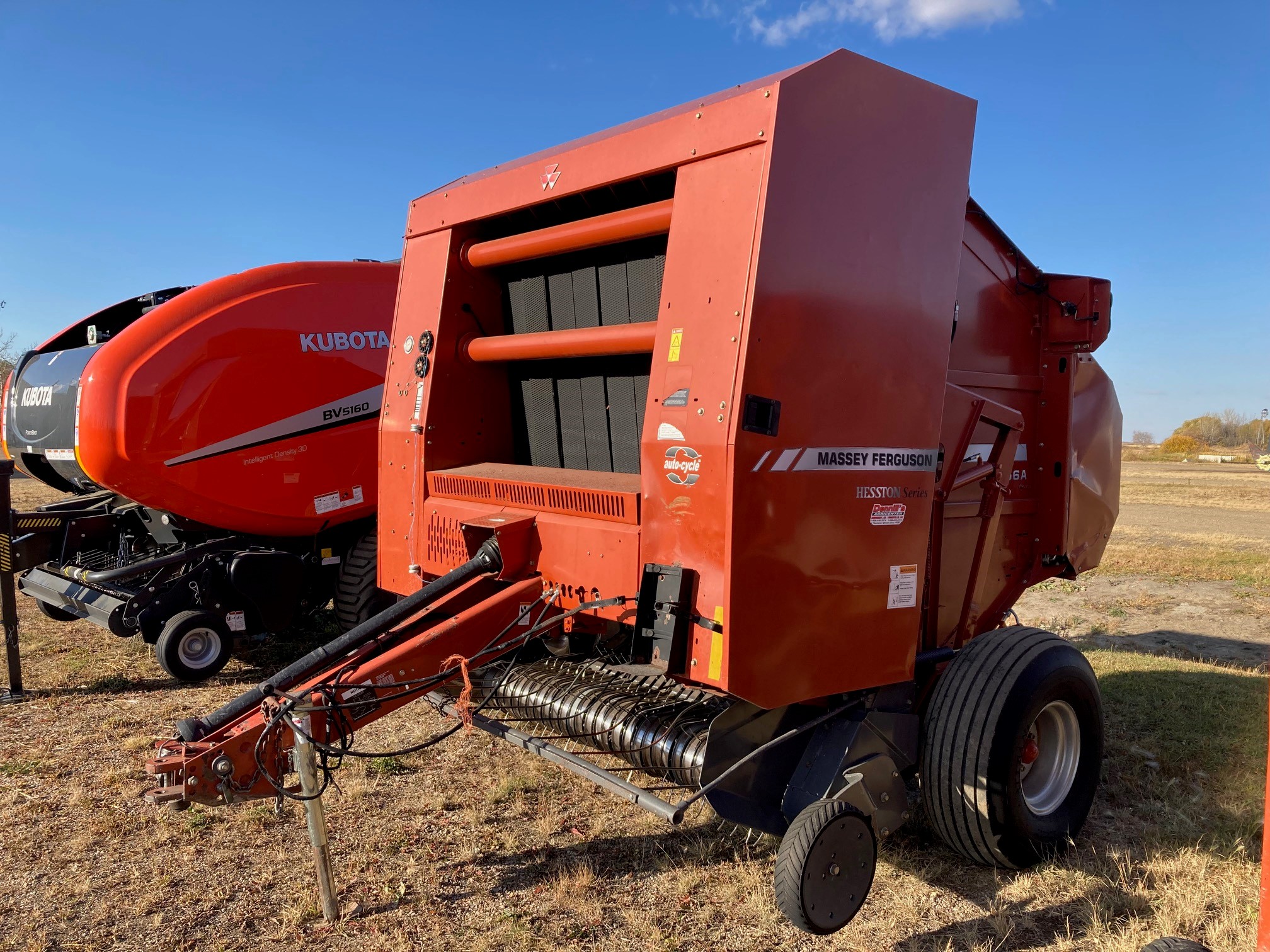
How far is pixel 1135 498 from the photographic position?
2783 cm

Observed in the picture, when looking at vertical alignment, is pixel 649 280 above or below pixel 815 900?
above

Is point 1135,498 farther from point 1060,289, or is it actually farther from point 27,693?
point 27,693

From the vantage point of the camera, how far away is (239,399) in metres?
6.59

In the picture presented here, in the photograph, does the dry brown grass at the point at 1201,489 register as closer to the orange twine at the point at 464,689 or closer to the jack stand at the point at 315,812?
the orange twine at the point at 464,689

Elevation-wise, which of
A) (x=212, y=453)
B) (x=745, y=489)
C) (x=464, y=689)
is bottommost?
(x=464, y=689)

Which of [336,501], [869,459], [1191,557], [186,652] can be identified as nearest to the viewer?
[869,459]

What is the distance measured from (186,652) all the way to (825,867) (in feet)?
16.5

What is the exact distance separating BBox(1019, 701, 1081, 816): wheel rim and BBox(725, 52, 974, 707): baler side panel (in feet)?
3.02

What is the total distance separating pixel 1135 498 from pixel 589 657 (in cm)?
2783

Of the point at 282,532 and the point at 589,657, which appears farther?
the point at 282,532

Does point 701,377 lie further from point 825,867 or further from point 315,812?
point 315,812

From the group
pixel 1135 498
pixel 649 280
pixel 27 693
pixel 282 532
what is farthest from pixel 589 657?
pixel 1135 498

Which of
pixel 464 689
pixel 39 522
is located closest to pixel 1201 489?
pixel 39 522

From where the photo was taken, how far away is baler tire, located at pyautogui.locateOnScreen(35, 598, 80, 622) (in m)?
7.75
